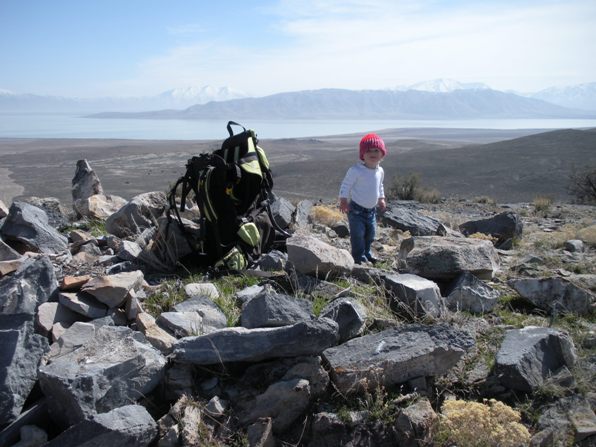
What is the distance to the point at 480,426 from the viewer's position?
2549 millimetres

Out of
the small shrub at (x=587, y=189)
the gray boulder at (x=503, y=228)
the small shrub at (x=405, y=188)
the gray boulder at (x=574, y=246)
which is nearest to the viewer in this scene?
the gray boulder at (x=574, y=246)

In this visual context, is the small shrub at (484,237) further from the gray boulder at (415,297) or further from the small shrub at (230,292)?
the small shrub at (230,292)

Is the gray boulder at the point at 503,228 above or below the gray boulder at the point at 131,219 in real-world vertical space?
below

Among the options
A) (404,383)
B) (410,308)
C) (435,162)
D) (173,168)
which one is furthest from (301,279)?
(173,168)

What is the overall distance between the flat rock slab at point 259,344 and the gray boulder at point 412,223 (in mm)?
4804

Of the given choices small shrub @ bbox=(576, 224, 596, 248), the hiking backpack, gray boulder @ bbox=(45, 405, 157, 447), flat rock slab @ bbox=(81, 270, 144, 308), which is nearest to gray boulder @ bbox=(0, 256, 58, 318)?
flat rock slab @ bbox=(81, 270, 144, 308)

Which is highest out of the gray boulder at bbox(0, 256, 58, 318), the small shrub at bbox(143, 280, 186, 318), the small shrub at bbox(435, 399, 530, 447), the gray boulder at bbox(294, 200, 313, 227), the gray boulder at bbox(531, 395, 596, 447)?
the gray boulder at bbox(0, 256, 58, 318)

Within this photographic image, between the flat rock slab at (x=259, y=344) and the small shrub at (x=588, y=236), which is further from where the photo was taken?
the small shrub at (x=588, y=236)

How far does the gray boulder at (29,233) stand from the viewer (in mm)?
5031

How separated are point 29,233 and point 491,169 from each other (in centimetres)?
3763

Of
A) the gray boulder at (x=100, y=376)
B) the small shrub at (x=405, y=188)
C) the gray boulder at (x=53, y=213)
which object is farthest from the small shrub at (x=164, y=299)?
the small shrub at (x=405, y=188)

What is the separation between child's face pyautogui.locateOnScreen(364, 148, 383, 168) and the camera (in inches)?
222

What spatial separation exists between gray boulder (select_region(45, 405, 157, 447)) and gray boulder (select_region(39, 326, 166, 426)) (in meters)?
0.09

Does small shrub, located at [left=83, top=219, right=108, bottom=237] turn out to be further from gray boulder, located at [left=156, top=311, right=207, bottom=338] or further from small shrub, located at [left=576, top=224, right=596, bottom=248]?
small shrub, located at [left=576, top=224, right=596, bottom=248]
